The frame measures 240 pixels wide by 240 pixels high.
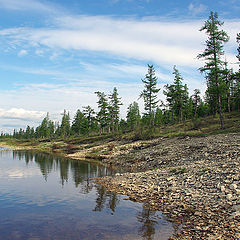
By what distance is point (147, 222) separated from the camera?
936cm

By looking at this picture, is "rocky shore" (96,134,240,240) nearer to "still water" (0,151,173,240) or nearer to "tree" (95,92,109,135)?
"still water" (0,151,173,240)

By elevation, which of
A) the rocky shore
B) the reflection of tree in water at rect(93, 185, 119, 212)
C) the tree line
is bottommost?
the reflection of tree in water at rect(93, 185, 119, 212)

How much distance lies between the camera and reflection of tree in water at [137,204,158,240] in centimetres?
820

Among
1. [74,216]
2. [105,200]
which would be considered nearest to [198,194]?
[105,200]

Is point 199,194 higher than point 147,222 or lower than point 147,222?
higher

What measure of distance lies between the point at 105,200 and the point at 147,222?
4.12m

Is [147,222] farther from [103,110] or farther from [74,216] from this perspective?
[103,110]

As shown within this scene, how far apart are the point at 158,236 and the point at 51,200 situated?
7.95 meters

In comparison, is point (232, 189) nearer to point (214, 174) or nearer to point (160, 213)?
point (214, 174)

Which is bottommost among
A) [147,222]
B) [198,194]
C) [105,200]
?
[105,200]

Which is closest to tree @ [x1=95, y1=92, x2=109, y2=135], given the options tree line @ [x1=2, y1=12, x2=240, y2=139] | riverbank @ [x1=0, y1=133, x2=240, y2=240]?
tree line @ [x1=2, y1=12, x2=240, y2=139]

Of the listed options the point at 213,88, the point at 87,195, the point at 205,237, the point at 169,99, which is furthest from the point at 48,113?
the point at 205,237

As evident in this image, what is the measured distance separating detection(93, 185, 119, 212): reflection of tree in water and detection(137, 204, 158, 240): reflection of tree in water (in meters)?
1.75

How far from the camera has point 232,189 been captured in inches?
416
